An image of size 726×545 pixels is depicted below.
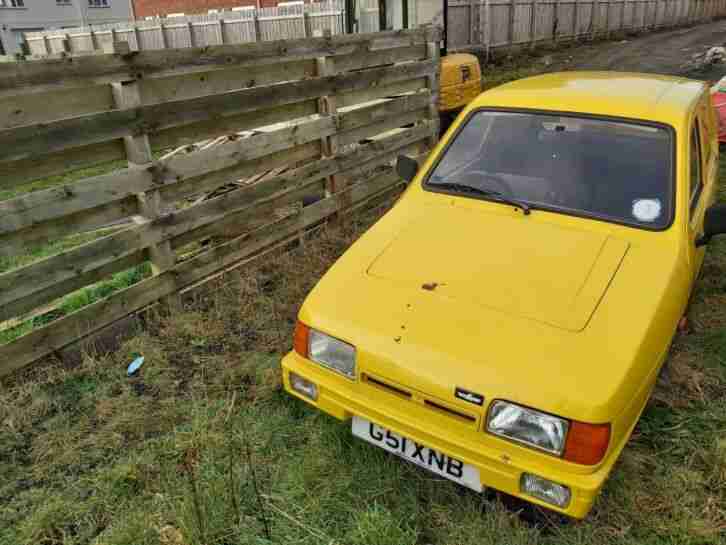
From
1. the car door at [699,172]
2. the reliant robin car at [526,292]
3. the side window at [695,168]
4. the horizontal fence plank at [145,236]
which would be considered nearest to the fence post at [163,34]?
the horizontal fence plank at [145,236]

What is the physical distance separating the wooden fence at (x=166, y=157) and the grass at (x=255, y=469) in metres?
0.57

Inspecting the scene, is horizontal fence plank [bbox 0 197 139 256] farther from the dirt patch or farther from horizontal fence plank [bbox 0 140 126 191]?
the dirt patch

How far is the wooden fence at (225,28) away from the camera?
17141 millimetres

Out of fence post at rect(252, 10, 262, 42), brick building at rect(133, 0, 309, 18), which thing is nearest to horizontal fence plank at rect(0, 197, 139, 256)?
fence post at rect(252, 10, 262, 42)

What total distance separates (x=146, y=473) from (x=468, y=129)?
281 cm

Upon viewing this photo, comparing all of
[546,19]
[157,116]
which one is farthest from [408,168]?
[546,19]

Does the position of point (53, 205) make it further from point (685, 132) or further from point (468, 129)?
point (685, 132)

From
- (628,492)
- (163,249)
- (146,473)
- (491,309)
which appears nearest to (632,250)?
(491,309)

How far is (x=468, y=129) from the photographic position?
3.60m

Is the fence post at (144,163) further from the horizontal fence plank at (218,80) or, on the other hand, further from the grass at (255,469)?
the grass at (255,469)

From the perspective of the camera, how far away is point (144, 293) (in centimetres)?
394

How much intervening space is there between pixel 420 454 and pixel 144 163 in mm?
2716

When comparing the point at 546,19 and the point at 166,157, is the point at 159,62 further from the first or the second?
the point at 546,19

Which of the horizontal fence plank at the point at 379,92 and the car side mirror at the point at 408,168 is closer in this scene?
the car side mirror at the point at 408,168
